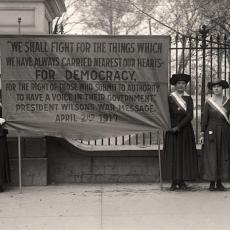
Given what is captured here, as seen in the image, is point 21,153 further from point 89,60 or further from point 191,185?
point 191,185

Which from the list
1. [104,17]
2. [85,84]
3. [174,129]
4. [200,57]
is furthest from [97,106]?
[104,17]

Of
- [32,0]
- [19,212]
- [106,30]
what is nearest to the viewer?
[19,212]

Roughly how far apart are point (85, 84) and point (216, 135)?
2.08 meters

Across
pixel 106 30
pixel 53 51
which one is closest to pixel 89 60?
pixel 53 51

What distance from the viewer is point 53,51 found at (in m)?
7.96

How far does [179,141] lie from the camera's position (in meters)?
8.07

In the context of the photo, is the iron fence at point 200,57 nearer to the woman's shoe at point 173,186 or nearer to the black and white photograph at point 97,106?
the black and white photograph at point 97,106

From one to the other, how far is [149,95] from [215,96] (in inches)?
38.9

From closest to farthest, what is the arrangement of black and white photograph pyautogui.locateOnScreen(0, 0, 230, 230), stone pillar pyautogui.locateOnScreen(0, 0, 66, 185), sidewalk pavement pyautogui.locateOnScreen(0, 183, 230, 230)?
sidewalk pavement pyautogui.locateOnScreen(0, 183, 230, 230) → black and white photograph pyautogui.locateOnScreen(0, 0, 230, 230) → stone pillar pyautogui.locateOnScreen(0, 0, 66, 185)

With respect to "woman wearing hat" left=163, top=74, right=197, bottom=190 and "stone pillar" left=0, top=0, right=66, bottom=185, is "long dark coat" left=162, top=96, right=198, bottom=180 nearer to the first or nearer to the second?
"woman wearing hat" left=163, top=74, right=197, bottom=190

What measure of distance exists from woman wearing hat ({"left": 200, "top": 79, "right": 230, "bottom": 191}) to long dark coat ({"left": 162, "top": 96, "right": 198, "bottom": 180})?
21cm

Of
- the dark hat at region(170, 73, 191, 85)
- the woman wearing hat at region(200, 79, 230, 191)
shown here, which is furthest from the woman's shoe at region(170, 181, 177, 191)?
the dark hat at region(170, 73, 191, 85)

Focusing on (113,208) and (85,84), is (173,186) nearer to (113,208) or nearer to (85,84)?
(113,208)

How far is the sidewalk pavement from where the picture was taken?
6.19 m
